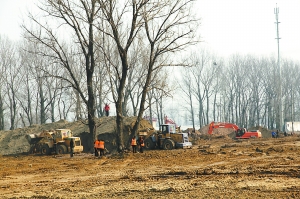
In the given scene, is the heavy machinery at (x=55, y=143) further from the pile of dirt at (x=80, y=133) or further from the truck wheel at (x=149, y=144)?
the truck wheel at (x=149, y=144)

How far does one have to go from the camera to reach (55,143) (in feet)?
103

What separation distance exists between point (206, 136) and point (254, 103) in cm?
2487

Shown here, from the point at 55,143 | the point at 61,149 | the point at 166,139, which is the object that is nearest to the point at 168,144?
the point at 166,139

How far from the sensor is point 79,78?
4769 centimetres

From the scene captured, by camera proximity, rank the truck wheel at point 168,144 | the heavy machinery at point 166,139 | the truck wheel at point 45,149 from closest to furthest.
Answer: the truck wheel at point 168,144
the heavy machinery at point 166,139
the truck wheel at point 45,149

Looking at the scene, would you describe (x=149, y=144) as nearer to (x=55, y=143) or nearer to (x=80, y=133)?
(x=55, y=143)

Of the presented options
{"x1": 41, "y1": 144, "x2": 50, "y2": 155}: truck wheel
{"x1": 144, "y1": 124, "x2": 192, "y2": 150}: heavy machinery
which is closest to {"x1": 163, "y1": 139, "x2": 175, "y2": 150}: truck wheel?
{"x1": 144, "y1": 124, "x2": 192, "y2": 150}: heavy machinery

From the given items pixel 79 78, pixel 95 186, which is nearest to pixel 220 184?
pixel 95 186

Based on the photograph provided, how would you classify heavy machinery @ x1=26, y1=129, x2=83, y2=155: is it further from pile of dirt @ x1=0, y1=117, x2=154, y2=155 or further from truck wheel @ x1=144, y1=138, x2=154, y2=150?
truck wheel @ x1=144, y1=138, x2=154, y2=150

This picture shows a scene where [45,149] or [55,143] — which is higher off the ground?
[55,143]

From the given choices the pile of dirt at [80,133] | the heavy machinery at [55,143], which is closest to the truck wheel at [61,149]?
the heavy machinery at [55,143]

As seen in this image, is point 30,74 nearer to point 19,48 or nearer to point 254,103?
point 19,48

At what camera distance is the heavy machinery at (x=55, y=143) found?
101 ft

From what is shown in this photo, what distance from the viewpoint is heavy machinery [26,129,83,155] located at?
3072cm
